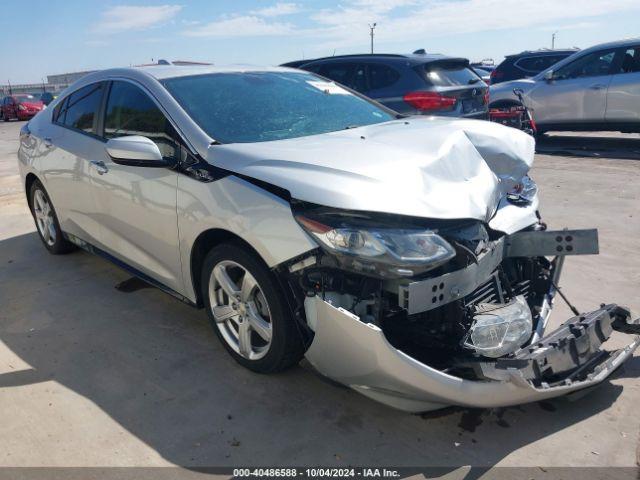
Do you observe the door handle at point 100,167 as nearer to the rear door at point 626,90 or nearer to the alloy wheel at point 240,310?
the alloy wheel at point 240,310

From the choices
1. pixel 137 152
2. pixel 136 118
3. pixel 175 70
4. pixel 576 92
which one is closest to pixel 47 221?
pixel 136 118

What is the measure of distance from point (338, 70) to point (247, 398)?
22.5 ft

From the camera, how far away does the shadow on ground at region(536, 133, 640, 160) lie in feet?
31.7

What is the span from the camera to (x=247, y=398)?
3.00 metres

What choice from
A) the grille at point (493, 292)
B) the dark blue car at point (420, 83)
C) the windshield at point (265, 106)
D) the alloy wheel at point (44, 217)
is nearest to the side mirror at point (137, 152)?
the windshield at point (265, 106)

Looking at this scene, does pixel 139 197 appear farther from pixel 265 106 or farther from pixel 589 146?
pixel 589 146

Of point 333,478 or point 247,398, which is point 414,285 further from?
point 247,398

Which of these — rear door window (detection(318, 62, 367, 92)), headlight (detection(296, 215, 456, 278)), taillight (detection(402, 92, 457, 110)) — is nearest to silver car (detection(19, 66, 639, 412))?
headlight (detection(296, 215, 456, 278))

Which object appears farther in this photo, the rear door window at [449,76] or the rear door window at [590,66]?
the rear door window at [590,66]

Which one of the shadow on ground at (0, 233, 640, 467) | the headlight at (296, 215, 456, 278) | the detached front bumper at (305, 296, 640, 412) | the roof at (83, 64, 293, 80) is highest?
the roof at (83, 64, 293, 80)

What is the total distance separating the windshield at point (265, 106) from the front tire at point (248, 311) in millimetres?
739

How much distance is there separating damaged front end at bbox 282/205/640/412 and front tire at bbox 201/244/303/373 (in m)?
0.14

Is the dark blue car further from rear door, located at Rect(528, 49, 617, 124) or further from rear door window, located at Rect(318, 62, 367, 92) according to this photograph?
rear door, located at Rect(528, 49, 617, 124)

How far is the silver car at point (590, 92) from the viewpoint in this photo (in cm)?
970
